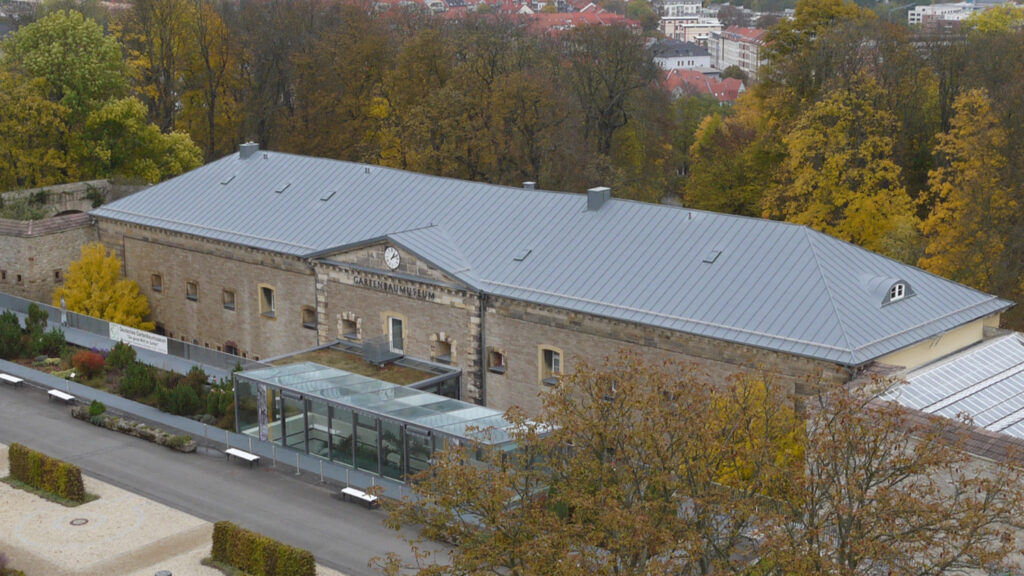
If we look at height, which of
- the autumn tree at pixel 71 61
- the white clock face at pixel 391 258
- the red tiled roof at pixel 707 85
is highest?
A: the autumn tree at pixel 71 61

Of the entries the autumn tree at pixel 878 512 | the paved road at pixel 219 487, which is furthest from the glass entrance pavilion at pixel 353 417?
the autumn tree at pixel 878 512

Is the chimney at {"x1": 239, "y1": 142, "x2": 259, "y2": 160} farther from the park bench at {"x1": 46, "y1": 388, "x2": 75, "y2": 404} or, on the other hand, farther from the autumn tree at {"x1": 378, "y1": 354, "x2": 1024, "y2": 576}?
the autumn tree at {"x1": 378, "y1": 354, "x2": 1024, "y2": 576}

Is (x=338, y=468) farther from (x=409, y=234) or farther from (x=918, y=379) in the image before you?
(x=918, y=379)

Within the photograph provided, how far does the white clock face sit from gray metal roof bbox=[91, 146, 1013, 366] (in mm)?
608

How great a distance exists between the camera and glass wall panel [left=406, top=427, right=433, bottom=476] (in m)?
38.4

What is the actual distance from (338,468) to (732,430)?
58.5 ft

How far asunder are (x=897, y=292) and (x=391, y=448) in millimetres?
16224

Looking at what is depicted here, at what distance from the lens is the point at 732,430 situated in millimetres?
25859

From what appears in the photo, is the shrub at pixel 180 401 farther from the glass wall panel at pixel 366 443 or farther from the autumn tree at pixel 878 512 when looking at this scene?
the autumn tree at pixel 878 512

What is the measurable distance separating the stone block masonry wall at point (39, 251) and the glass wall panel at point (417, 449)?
26.9m

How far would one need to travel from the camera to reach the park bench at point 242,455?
40.8 m

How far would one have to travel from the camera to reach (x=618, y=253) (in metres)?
43.3

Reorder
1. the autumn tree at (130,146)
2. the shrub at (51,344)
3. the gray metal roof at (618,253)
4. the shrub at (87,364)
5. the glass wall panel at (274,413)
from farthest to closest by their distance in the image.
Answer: the autumn tree at (130,146) → the shrub at (51,344) → the shrub at (87,364) → the glass wall panel at (274,413) → the gray metal roof at (618,253)

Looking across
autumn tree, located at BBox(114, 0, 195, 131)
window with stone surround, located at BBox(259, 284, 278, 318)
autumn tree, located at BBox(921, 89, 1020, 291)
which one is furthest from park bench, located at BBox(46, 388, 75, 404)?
autumn tree, located at BBox(114, 0, 195, 131)
